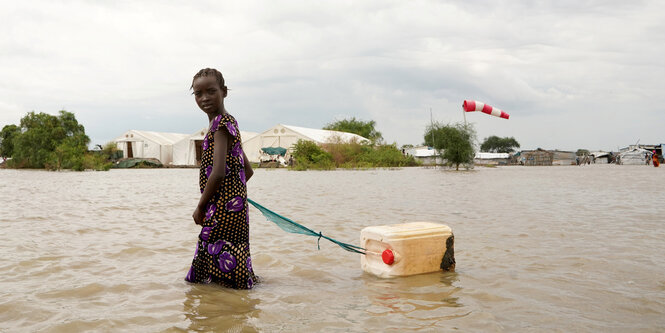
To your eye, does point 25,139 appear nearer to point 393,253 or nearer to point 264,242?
point 264,242

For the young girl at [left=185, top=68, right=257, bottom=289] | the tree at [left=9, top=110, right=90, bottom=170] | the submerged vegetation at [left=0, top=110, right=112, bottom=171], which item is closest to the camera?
the young girl at [left=185, top=68, right=257, bottom=289]

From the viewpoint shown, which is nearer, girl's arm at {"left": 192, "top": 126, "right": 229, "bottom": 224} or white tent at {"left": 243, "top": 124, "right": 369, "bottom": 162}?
girl's arm at {"left": 192, "top": 126, "right": 229, "bottom": 224}

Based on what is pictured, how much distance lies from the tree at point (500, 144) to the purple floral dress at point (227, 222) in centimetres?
10603

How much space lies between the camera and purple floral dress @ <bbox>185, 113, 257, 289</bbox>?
3395 millimetres

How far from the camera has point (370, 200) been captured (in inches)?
439

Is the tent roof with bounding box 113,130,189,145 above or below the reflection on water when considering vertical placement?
above

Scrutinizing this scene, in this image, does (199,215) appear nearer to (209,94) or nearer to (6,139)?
(209,94)

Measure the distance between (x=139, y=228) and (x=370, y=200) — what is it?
560 cm

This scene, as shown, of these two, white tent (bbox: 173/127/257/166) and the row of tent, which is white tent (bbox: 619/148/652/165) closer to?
the row of tent

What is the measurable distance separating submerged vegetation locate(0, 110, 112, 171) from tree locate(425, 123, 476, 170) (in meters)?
22.7

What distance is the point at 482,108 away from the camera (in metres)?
29.2

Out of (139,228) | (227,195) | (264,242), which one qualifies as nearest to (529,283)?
(227,195)

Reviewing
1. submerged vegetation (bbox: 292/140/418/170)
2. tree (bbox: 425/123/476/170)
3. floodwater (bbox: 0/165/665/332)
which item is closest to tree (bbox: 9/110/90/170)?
submerged vegetation (bbox: 292/140/418/170)

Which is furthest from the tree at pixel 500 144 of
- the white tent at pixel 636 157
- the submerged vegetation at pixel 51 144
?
the submerged vegetation at pixel 51 144
